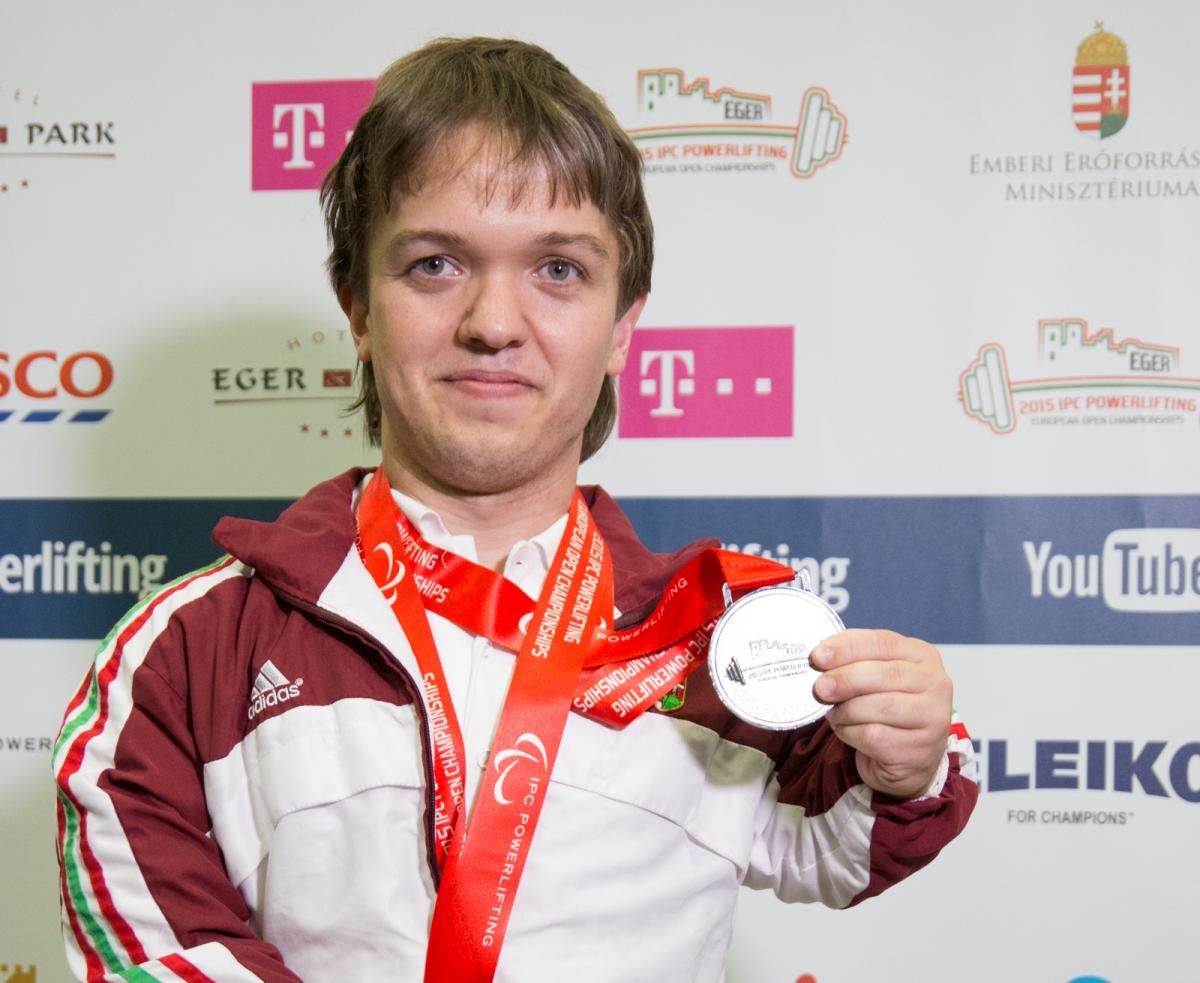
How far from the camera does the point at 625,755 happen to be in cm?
123

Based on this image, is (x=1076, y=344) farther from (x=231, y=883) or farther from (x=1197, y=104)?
(x=231, y=883)

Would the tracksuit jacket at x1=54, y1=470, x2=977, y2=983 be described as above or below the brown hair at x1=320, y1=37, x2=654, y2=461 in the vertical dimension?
below

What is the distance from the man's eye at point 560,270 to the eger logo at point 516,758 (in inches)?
19.3

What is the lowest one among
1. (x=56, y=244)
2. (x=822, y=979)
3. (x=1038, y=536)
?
(x=822, y=979)

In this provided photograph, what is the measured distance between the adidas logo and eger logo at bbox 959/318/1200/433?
126cm

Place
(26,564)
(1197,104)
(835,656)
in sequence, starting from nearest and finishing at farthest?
1. (835,656)
2. (1197,104)
3. (26,564)

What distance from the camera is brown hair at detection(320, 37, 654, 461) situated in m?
1.31

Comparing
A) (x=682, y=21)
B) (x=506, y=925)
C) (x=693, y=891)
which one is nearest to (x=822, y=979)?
(x=693, y=891)

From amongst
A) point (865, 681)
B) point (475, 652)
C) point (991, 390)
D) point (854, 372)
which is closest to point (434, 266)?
point (475, 652)

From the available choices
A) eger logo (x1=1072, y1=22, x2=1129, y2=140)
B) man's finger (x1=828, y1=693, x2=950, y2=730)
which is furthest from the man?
eger logo (x1=1072, y1=22, x2=1129, y2=140)

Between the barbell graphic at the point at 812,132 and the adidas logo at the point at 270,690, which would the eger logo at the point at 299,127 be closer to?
the barbell graphic at the point at 812,132

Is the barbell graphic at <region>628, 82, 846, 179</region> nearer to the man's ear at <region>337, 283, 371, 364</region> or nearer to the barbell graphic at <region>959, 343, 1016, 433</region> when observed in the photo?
the barbell graphic at <region>959, 343, 1016, 433</region>

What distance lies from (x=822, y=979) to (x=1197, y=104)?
155cm

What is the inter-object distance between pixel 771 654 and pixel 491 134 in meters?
0.62
